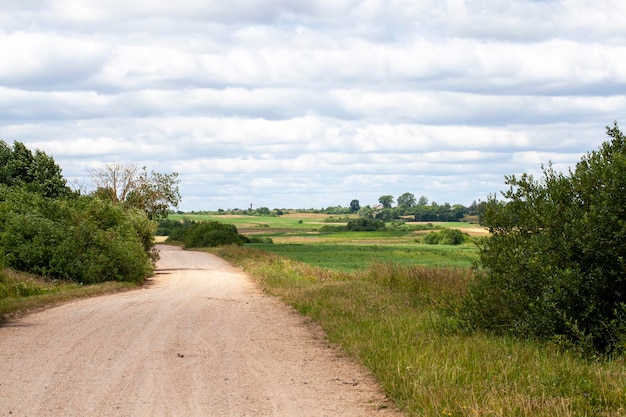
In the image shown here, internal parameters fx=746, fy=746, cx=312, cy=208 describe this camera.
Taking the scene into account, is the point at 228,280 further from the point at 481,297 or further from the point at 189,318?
the point at 481,297

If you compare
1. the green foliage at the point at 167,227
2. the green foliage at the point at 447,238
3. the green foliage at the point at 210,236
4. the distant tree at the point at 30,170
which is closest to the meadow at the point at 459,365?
the distant tree at the point at 30,170

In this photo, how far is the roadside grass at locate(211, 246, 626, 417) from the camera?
7699 mm

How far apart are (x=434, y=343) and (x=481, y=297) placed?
1787mm

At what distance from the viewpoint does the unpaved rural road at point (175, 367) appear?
8.39m

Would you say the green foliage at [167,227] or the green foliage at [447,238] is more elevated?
the green foliage at [167,227]

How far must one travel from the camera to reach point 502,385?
8.43 metres

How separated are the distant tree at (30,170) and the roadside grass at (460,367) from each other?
95.6 feet

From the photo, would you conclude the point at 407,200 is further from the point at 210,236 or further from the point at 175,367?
the point at 175,367

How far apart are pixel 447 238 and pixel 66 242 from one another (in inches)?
2820

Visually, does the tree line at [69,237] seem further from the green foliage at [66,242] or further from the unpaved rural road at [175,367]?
the unpaved rural road at [175,367]

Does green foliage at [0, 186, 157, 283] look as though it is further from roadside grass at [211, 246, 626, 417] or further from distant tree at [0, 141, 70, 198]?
roadside grass at [211, 246, 626, 417]

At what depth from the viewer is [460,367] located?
9.41 meters

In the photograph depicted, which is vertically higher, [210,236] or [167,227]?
[167,227]

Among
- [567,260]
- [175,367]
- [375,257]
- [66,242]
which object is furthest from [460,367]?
[375,257]
